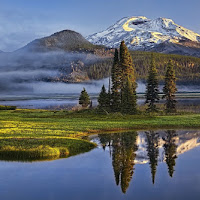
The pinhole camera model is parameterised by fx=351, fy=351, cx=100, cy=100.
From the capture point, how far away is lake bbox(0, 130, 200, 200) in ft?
78.6

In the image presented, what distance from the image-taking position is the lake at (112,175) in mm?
23953

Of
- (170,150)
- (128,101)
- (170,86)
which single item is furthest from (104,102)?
(170,150)

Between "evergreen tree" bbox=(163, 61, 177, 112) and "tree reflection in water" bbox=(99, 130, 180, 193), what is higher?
"evergreen tree" bbox=(163, 61, 177, 112)

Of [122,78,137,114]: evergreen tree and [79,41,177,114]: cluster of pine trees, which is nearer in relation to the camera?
[122,78,137,114]: evergreen tree

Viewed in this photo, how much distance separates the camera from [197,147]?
40.8m

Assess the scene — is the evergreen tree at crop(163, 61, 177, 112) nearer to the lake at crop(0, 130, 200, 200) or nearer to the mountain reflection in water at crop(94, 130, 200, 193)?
the mountain reflection in water at crop(94, 130, 200, 193)

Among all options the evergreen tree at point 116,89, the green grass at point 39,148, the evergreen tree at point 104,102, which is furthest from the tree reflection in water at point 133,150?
the evergreen tree at point 116,89

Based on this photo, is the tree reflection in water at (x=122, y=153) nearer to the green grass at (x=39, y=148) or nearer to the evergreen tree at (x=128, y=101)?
the green grass at (x=39, y=148)

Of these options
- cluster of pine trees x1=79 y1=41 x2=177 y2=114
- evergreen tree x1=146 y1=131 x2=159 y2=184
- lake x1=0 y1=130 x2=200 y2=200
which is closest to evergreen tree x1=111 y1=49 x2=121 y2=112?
cluster of pine trees x1=79 y1=41 x2=177 y2=114

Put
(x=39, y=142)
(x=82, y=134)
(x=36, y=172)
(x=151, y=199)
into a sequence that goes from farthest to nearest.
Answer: (x=82, y=134)
(x=39, y=142)
(x=36, y=172)
(x=151, y=199)

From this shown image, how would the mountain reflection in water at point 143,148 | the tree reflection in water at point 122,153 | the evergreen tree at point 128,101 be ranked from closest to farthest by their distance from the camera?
1. the tree reflection in water at point 122,153
2. the mountain reflection in water at point 143,148
3. the evergreen tree at point 128,101

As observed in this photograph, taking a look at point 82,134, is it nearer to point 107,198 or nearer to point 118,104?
point 107,198

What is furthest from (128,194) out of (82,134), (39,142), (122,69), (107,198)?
(122,69)

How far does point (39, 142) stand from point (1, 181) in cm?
1253
